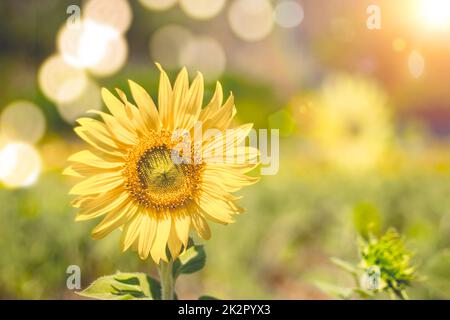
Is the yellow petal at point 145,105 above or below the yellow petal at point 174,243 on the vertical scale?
above

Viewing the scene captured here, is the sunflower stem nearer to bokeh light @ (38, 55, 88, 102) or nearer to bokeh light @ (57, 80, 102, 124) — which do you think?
bokeh light @ (57, 80, 102, 124)

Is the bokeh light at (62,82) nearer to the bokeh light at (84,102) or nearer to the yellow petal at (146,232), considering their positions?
the bokeh light at (84,102)

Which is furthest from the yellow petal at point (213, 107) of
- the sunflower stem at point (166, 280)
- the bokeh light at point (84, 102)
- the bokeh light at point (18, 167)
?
the bokeh light at point (84, 102)

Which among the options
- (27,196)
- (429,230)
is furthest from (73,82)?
(429,230)

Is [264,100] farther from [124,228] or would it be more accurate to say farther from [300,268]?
[124,228]

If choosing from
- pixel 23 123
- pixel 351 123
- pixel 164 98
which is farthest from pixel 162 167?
pixel 23 123

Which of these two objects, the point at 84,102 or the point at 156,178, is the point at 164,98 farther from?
the point at 84,102
